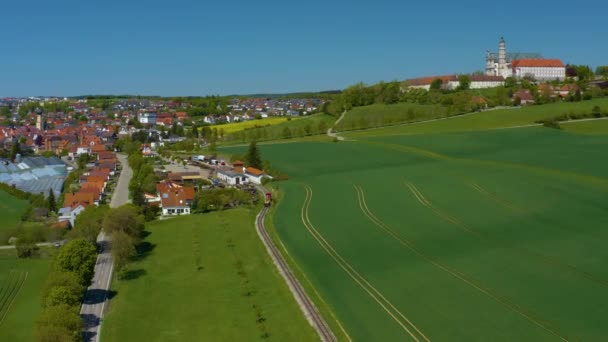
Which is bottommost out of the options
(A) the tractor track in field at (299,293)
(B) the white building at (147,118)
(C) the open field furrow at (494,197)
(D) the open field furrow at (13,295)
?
(A) the tractor track in field at (299,293)

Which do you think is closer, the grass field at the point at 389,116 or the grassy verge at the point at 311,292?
the grassy verge at the point at 311,292

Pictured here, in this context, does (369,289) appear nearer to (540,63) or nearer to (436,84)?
(436,84)

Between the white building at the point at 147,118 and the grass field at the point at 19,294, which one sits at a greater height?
the white building at the point at 147,118

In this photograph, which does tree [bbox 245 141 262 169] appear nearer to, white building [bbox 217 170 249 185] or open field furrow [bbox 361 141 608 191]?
white building [bbox 217 170 249 185]

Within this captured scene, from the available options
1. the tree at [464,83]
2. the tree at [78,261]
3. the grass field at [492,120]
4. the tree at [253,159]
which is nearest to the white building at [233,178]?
the tree at [253,159]

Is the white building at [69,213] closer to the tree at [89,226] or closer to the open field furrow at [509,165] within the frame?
the tree at [89,226]

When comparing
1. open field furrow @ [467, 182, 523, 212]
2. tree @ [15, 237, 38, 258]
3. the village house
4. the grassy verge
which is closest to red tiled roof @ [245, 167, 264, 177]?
the village house

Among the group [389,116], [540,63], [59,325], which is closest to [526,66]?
[540,63]
